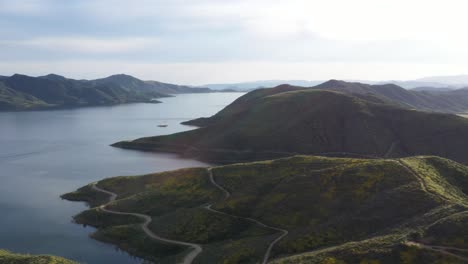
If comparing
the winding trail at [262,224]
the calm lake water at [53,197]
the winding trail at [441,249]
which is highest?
the winding trail at [441,249]

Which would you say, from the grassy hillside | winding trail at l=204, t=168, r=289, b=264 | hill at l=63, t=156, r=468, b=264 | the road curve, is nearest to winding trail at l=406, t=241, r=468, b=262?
hill at l=63, t=156, r=468, b=264

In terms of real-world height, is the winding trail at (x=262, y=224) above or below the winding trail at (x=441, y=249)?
below

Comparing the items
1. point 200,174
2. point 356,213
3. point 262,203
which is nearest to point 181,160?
point 200,174

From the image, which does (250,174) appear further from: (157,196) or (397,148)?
(397,148)

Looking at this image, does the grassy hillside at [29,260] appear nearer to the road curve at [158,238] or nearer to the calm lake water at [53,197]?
the calm lake water at [53,197]

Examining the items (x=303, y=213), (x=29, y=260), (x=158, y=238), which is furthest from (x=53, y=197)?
(x=303, y=213)

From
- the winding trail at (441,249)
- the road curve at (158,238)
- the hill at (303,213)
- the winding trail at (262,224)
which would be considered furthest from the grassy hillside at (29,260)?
the winding trail at (441,249)

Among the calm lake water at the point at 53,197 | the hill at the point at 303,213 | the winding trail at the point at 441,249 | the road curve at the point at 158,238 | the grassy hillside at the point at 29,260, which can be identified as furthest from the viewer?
the calm lake water at the point at 53,197

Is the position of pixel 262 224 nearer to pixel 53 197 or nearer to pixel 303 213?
pixel 303 213
